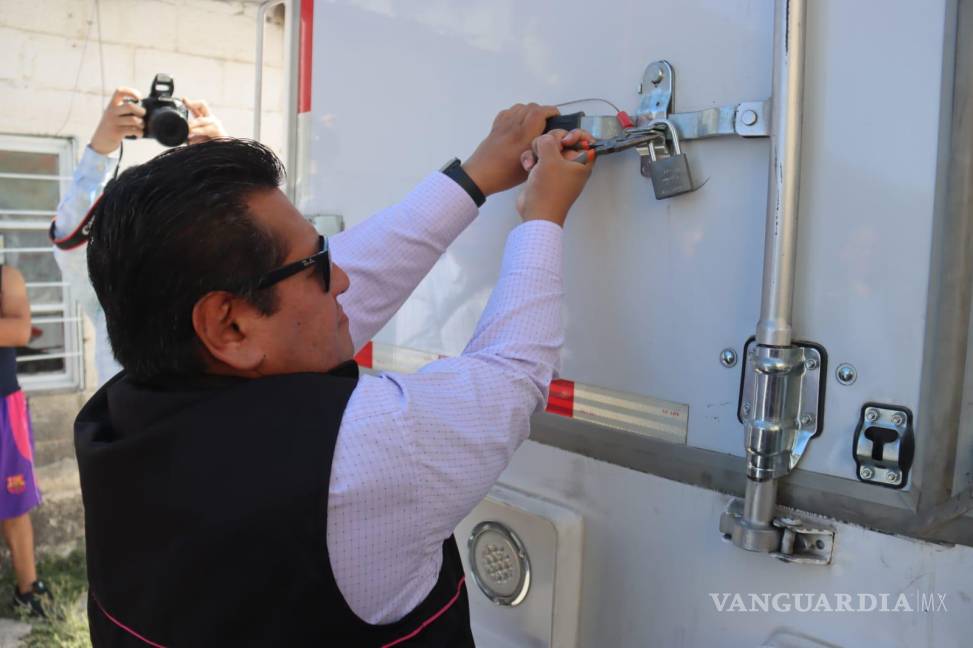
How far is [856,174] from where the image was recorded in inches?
41.7

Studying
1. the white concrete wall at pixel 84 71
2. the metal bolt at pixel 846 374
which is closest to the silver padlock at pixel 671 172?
the metal bolt at pixel 846 374

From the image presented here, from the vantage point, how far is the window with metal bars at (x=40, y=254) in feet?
15.2

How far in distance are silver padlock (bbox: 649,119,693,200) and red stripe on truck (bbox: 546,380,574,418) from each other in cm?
37

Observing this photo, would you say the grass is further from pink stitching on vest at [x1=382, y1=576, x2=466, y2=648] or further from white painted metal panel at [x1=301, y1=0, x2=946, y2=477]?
pink stitching on vest at [x1=382, y1=576, x2=466, y2=648]

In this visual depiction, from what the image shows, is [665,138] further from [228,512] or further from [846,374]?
[228,512]

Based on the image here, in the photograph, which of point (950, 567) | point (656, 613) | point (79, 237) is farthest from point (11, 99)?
point (950, 567)

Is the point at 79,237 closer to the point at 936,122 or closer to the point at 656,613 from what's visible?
the point at 656,613

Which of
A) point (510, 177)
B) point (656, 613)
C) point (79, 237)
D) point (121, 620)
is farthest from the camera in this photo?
point (79, 237)

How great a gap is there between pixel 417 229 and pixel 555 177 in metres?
0.33

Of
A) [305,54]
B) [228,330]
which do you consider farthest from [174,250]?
[305,54]

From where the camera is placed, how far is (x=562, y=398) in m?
1.44

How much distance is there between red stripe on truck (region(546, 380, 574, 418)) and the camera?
142cm

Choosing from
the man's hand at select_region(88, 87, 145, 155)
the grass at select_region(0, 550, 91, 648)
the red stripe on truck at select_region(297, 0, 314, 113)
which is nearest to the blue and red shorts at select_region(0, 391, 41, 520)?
the grass at select_region(0, 550, 91, 648)

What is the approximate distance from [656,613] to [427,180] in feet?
2.82
